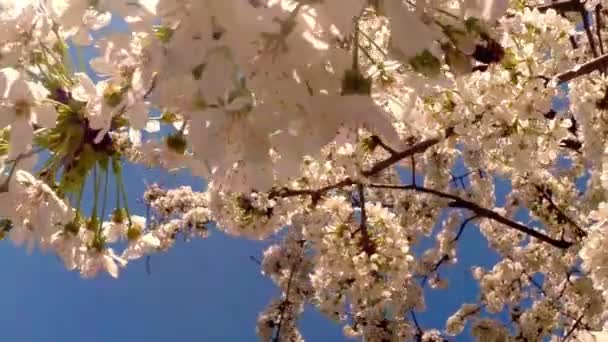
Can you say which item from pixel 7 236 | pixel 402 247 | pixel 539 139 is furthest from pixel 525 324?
pixel 7 236

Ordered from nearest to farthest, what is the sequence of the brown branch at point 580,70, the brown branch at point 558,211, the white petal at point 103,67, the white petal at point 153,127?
the white petal at point 103,67 < the white petal at point 153,127 < the brown branch at point 580,70 < the brown branch at point 558,211

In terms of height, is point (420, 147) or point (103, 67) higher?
point (420, 147)

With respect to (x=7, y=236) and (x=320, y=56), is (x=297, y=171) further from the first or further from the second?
(x=7, y=236)

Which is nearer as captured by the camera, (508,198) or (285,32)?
(285,32)

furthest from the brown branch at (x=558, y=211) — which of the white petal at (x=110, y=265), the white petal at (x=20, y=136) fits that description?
the white petal at (x=20, y=136)

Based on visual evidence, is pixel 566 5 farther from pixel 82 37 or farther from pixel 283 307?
pixel 283 307

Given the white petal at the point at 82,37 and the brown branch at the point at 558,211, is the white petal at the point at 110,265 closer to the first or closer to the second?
the white petal at the point at 82,37

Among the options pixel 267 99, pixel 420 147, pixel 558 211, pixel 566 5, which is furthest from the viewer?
pixel 558 211

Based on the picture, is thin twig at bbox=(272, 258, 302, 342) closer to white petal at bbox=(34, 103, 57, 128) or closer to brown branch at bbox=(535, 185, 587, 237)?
brown branch at bbox=(535, 185, 587, 237)

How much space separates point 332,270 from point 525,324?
3098mm

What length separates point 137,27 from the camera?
115cm

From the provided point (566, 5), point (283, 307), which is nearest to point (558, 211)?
point (566, 5)

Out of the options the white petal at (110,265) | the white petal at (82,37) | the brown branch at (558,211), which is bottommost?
the white petal at (82,37)

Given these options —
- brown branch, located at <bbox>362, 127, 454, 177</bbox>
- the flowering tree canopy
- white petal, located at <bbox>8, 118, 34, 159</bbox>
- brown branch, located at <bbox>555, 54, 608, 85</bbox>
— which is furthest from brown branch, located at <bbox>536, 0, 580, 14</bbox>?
white petal, located at <bbox>8, 118, 34, 159</bbox>
